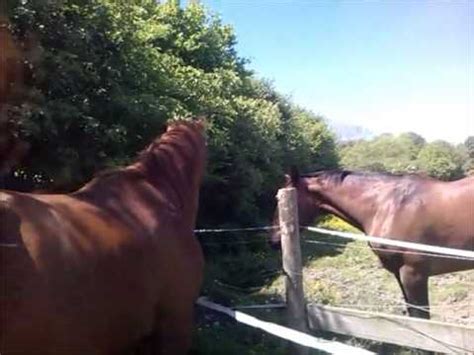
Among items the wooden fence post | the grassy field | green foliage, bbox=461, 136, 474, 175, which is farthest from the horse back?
green foliage, bbox=461, 136, 474, 175

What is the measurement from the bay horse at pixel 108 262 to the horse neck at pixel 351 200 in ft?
6.27

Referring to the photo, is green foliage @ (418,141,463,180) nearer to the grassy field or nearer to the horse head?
the grassy field

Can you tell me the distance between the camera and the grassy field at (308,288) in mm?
4156

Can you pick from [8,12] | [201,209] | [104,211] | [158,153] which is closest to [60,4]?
[8,12]

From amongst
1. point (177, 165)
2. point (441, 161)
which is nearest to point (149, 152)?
point (177, 165)

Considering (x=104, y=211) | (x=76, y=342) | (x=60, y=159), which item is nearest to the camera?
(x=76, y=342)

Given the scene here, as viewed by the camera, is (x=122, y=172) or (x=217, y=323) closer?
(x=122, y=172)

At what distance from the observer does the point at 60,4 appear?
154 inches

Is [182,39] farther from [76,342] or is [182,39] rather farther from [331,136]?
[331,136]

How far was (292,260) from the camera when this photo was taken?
334 cm

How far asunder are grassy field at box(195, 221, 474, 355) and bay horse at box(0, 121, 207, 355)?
123 centimetres

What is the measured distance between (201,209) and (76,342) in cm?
525

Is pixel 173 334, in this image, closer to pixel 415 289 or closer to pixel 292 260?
pixel 292 260

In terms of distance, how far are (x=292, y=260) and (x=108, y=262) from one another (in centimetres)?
129
